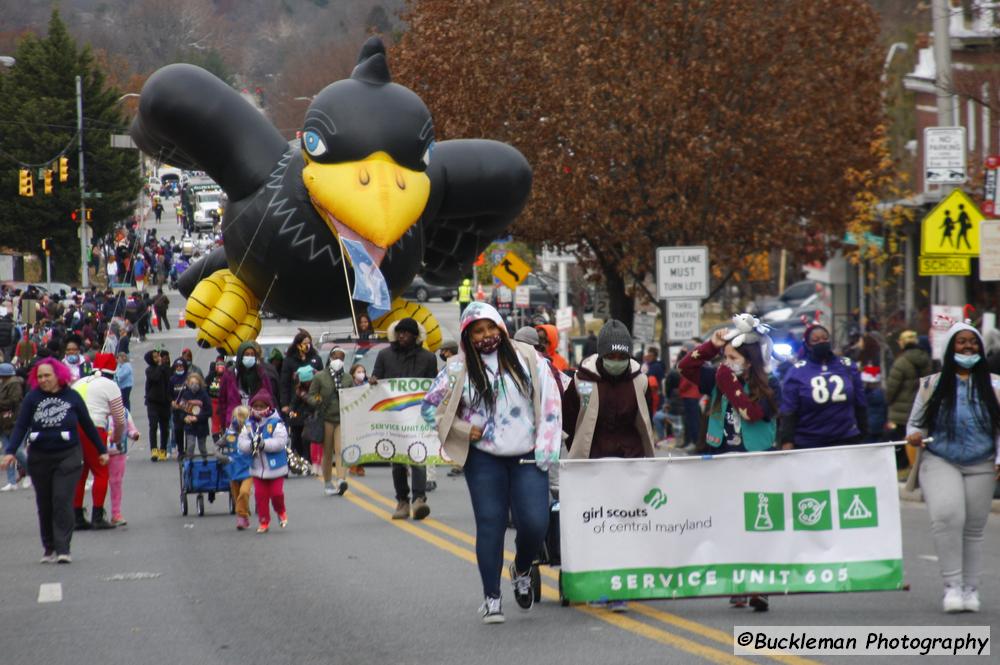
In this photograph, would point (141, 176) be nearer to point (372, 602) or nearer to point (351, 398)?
point (351, 398)

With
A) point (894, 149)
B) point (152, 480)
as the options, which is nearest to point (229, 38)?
point (894, 149)

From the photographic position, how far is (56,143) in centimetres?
6412

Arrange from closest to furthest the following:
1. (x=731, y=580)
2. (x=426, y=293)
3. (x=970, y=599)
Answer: (x=731, y=580) → (x=970, y=599) → (x=426, y=293)

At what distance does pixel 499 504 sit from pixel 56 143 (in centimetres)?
5794

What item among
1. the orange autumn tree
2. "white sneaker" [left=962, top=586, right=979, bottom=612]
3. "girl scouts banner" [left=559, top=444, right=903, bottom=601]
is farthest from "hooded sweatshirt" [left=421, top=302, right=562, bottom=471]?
the orange autumn tree

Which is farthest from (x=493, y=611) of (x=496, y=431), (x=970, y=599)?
(x=970, y=599)

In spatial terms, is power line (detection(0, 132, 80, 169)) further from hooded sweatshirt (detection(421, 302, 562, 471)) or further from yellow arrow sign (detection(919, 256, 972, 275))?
hooded sweatshirt (detection(421, 302, 562, 471))

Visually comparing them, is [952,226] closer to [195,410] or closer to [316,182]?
[316,182]

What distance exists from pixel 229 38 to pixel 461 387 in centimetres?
16038

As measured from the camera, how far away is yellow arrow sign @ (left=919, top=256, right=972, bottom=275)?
18.0 meters

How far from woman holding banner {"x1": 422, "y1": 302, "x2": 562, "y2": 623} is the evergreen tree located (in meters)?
55.0

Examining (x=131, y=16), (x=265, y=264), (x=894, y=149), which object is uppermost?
(x=131, y=16)

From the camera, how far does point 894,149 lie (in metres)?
36.4

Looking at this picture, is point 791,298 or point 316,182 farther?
point 791,298
